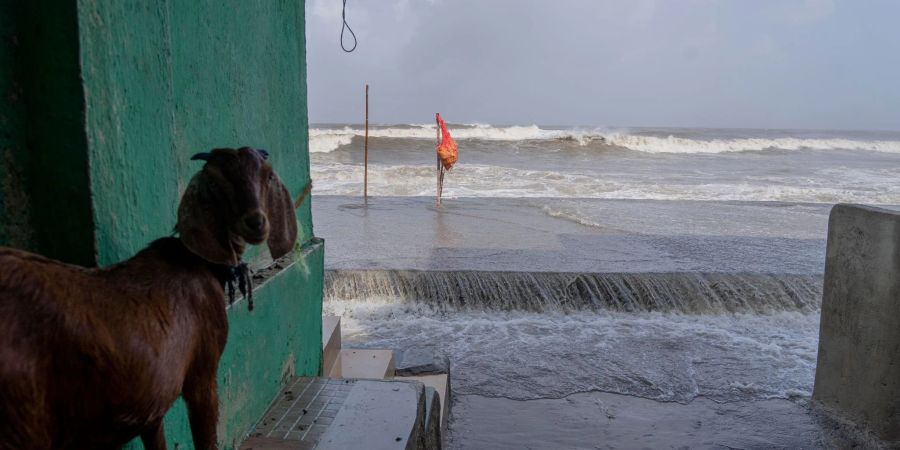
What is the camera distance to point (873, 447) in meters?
4.33

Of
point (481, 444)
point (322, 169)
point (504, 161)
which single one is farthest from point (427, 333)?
point (504, 161)

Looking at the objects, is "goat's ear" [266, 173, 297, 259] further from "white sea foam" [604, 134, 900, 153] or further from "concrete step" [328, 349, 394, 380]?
"white sea foam" [604, 134, 900, 153]

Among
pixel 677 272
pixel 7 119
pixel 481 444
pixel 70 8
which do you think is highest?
pixel 70 8

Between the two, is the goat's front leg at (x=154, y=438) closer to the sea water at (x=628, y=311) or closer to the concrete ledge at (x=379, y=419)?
the concrete ledge at (x=379, y=419)

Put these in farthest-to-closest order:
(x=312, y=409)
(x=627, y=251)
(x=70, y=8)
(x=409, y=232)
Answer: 1. (x=409, y=232)
2. (x=627, y=251)
3. (x=312, y=409)
4. (x=70, y=8)

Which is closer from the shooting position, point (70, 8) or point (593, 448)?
point (70, 8)

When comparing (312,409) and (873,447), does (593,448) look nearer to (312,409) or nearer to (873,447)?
(873,447)

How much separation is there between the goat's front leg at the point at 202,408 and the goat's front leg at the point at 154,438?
0.27ft

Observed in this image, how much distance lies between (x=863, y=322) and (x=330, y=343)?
348 centimetres

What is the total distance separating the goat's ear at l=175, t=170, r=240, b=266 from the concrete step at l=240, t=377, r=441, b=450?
1.36m

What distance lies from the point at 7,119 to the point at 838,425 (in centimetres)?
507

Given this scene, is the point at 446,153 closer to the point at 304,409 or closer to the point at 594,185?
the point at 594,185

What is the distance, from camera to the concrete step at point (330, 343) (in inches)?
166

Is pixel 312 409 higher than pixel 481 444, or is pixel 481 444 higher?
pixel 312 409
